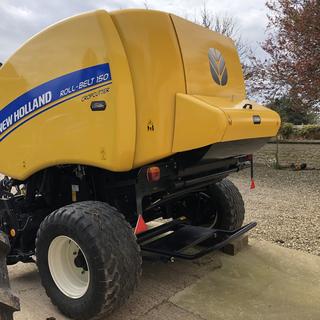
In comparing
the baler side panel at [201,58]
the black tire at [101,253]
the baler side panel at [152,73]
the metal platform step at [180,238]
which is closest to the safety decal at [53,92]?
the baler side panel at [152,73]

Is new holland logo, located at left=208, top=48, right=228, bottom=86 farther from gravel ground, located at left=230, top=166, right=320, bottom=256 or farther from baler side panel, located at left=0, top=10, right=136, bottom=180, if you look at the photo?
gravel ground, located at left=230, top=166, right=320, bottom=256

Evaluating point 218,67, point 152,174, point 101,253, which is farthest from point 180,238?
point 218,67

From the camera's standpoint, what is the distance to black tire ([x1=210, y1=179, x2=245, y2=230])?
4.41 metres

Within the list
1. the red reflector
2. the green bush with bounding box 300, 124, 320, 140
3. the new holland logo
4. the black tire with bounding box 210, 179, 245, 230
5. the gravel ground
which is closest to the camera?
the red reflector

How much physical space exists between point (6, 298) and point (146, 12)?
2.14 m

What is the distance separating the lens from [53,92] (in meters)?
3.15

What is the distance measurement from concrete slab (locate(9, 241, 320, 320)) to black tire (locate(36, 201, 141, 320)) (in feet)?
0.82

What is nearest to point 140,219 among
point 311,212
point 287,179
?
point 311,212

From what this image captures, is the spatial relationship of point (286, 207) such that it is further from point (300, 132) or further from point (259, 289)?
point (300, 132)

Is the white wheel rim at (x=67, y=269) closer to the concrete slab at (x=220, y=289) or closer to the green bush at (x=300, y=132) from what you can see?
the concrete slab at (x=220, y=289)

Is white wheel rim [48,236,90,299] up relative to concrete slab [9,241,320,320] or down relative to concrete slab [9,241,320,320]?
up

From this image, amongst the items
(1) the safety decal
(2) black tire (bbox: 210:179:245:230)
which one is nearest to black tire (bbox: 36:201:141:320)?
(1) the safety decal

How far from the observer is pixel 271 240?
4734 mm

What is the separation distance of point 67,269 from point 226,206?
1932 mm
